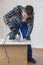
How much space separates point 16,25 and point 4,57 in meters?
0.69

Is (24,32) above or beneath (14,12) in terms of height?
beneath

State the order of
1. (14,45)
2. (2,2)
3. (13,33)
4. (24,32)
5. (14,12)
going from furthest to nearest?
(2,2), (24,32), (14,12), (13,33), (14,45)

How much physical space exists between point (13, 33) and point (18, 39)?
149 mm

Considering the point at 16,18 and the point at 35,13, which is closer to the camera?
the point at 16,18

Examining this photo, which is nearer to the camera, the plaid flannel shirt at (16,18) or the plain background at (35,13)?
the plaid flannel shirt at (16,18)

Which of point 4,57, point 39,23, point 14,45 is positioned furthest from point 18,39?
point 39,23

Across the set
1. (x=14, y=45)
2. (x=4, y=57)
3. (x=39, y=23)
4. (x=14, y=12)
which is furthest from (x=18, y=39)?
(x=39, y=23)

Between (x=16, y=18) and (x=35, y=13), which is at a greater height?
(x=16, y=18)

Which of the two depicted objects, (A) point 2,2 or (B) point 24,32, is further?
(A) point 2,2

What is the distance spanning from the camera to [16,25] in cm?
298

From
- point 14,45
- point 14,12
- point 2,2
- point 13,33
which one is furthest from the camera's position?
point 2,2

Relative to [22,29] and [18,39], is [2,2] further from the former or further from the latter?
[18,39]

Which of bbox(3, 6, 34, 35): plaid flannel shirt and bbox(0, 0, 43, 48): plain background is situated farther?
bbox(0, 0, 43, 48): plain background

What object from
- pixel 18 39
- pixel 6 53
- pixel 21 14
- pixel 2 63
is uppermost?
pixel 21 14
